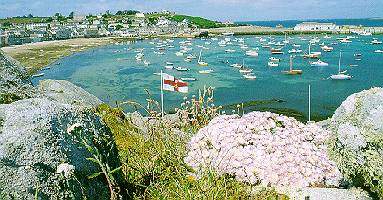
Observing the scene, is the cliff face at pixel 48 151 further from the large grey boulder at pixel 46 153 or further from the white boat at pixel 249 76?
the white boat at pixel 249 76

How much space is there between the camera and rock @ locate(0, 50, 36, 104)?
18.7 ft

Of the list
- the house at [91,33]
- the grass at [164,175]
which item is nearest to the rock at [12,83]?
the grass at [164,175]

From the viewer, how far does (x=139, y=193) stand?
613cm

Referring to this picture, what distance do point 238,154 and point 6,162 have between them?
422 centimetres

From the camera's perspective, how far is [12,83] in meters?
6.19

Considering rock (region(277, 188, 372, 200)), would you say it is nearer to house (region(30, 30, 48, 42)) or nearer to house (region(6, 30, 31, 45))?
house (region(6, 30, 31, 45))

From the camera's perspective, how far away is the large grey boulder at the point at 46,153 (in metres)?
4.32

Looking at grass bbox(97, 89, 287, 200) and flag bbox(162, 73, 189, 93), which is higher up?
flag bbox(162, 73, 189, 93)

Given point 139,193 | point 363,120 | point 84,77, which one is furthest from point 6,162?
point 84,77

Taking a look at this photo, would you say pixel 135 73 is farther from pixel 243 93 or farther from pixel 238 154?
pixel 238 154

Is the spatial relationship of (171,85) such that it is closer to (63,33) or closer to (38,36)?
(38,36)

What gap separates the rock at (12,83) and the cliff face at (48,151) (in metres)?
0.19

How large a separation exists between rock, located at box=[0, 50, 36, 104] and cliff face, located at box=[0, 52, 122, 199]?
0.62 feet

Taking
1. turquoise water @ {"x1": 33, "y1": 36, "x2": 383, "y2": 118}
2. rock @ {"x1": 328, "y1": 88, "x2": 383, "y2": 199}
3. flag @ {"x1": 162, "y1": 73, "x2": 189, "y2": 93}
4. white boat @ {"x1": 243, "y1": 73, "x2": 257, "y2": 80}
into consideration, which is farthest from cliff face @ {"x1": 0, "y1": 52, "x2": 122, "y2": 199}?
white boat @ {"x1": 243, "y1": 73, "x2": 257, "y2": 80}
